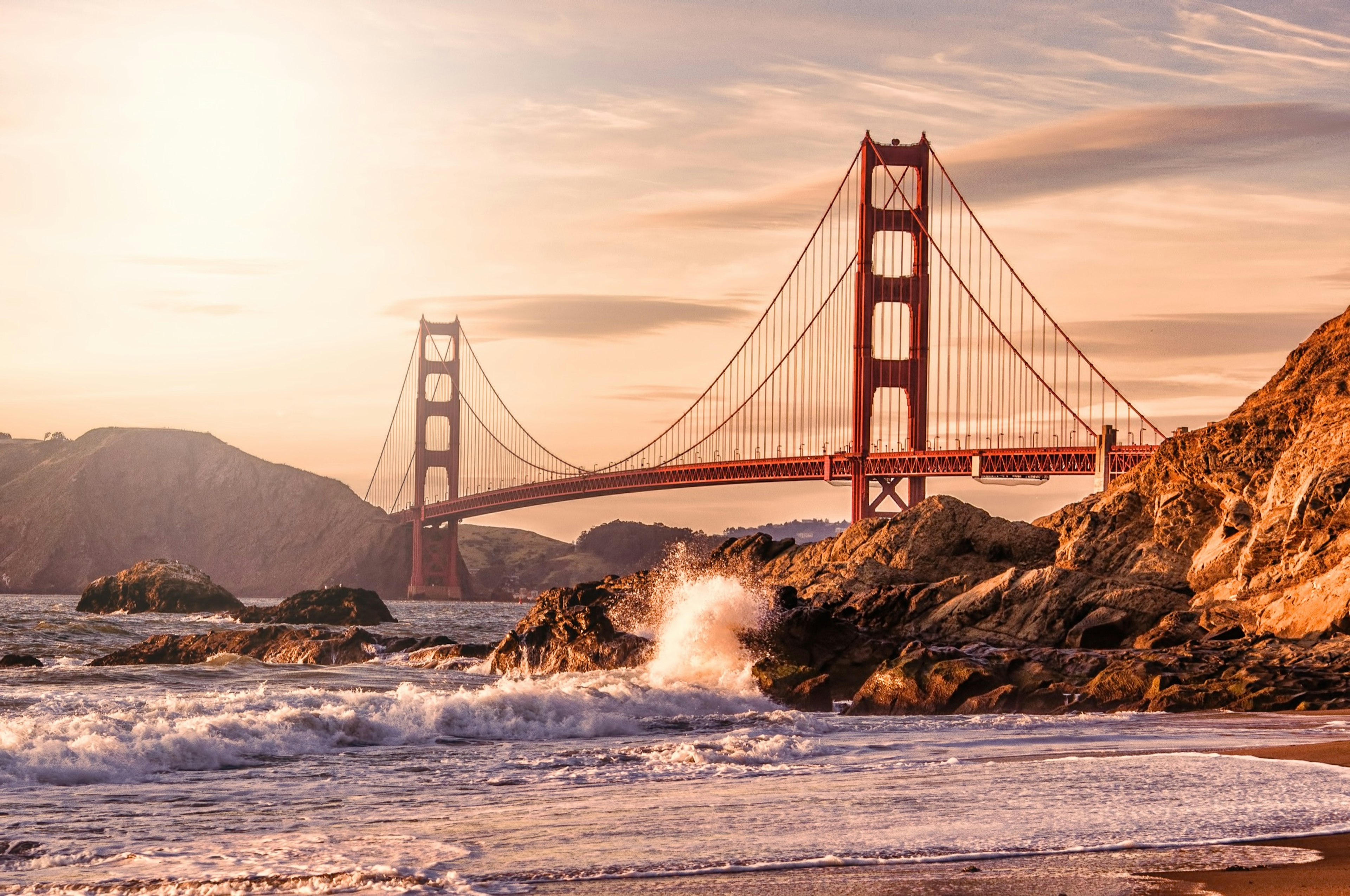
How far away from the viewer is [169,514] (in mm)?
136125

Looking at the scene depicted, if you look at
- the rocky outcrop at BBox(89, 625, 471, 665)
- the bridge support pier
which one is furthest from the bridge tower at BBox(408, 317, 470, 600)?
the rocky outcrop at BBox(89, 625, 471, 665)

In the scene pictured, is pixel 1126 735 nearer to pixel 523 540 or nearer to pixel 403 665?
pixel 403 665

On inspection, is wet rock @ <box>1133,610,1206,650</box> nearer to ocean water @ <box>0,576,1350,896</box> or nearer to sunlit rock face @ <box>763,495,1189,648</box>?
sunlit rock face @ <box>763,495,1189,648</box>

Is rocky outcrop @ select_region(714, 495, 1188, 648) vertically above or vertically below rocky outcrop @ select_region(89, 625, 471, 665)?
above

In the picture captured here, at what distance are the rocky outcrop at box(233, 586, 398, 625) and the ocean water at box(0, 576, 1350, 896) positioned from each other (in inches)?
1447

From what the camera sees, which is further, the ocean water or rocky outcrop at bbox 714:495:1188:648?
rocky outcrop at bbox 714:495:1188:648

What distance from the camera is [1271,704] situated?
1712 cm

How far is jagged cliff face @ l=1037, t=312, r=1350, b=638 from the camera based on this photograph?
71.7 ft

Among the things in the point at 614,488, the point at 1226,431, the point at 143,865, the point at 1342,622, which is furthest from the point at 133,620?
the point at 143,865

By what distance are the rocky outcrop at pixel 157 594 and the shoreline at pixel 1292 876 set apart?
62853mm

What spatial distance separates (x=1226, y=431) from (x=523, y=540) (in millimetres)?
126829

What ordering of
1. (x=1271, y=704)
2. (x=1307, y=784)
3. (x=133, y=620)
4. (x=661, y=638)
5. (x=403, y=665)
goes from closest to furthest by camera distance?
(x=1307, y=784)
(x=1271, y=704)
(x=661, y=638)
(x=403, y=665)
(x=133, y=620)

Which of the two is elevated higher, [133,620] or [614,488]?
[614,488]

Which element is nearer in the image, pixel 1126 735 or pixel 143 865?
pixel 143 865
